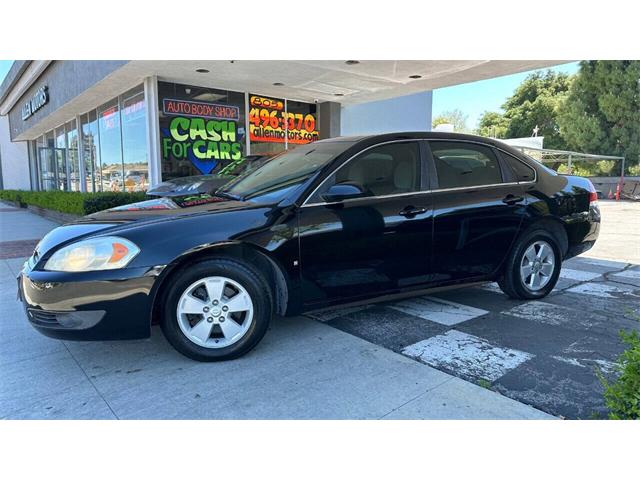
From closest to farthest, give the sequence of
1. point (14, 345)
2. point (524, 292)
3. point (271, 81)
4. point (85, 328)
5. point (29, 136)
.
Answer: point (85, 328) < point (14, 345) < point (524, 292) < point (271, 81) < point (29, 136)

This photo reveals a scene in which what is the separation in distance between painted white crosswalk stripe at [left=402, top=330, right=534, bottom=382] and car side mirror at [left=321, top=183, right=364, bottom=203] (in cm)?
122

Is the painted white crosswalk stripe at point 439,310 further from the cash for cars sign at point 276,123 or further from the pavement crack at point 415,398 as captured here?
the cash for cars sign at point 276,123

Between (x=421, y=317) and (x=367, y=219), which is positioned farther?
(x=421, y=317)

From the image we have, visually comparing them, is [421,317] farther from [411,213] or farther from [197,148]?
[197,148]

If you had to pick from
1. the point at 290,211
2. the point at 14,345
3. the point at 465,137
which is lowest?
the point at 14,345

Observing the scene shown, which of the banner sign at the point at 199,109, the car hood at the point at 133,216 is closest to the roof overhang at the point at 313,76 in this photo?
the banner sign at the point at 199,109

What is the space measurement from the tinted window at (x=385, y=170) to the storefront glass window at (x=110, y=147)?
11584 mm

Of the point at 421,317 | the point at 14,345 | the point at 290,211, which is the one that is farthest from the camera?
the point at 421,317

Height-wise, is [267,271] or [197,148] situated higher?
[197,148]

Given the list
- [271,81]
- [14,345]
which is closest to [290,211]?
[14,345]

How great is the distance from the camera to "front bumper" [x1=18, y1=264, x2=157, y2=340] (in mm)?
2785

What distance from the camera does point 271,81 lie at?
11.4m

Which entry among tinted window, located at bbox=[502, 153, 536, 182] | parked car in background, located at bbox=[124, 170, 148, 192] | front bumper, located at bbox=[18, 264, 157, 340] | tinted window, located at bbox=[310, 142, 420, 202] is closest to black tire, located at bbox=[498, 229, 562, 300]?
tinted window, located at bbox=[502, 153, 536, 182]
